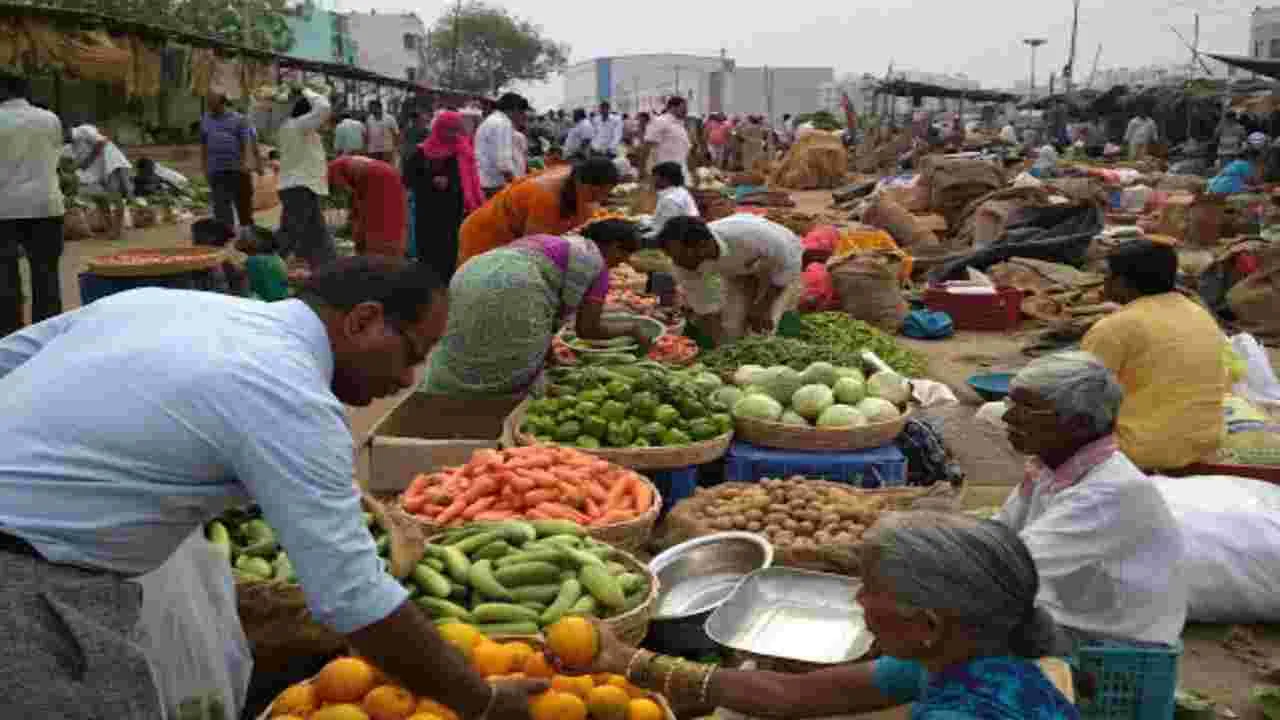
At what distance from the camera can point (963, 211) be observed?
51.1ft

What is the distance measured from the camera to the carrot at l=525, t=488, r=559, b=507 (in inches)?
164

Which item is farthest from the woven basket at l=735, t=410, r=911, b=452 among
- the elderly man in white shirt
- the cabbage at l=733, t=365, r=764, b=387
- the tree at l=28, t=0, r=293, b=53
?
the tree at l=28, t=0, r=293, b=53

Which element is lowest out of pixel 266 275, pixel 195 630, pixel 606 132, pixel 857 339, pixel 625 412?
pixel 857 339

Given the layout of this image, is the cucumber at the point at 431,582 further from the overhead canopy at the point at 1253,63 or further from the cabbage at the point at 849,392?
the overhead canopy at the point at 1253,63

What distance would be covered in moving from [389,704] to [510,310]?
10.1ft

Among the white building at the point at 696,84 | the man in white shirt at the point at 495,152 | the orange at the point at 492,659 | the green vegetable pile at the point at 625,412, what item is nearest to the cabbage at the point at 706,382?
the green vegetable pile at the point at 625,412

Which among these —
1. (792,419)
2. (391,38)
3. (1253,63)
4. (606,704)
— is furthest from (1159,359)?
(391,38)

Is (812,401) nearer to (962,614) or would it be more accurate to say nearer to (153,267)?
(962,614)

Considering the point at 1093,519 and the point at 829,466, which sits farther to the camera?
the point at 829,466

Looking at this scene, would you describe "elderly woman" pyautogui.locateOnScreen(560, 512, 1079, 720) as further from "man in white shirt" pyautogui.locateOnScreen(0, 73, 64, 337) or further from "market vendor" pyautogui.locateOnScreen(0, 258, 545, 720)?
"man in white shirt" pyautogui.locateOnScreen(0, 73, 64, 337)

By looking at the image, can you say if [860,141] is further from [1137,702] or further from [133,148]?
[1137,702]

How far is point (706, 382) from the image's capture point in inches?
229

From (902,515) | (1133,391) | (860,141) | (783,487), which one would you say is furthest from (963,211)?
(860,141)

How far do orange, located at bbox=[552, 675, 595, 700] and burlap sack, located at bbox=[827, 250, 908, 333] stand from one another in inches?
298
